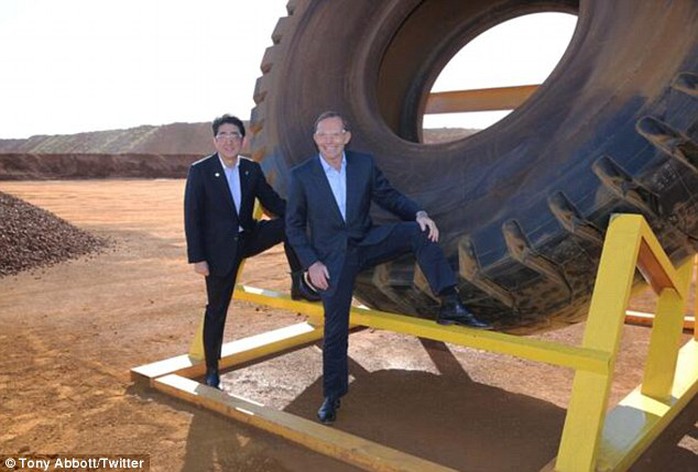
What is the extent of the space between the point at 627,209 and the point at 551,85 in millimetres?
668

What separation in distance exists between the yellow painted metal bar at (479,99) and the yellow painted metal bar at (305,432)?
3.62m

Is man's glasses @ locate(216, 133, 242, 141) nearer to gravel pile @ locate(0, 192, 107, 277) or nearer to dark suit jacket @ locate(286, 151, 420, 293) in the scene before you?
dark suit jacket @ locate(286, 151, 420, 293)

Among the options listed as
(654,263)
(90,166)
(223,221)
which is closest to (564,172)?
(654,263)

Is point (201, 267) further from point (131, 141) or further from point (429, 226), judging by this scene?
point (131, 141)

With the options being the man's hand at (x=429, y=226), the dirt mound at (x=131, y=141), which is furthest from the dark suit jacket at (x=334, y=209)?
the dirt mound at (x=131, y=141)

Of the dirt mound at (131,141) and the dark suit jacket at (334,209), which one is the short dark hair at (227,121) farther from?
the dirt mound at (131,141)

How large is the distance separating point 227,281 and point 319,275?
0.76m

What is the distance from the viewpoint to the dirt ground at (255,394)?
2.55 m

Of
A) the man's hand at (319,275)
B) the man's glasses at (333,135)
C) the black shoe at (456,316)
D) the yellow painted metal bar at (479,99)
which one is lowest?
the black shoe at (456,316)

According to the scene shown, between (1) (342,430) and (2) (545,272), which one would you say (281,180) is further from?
(2) (545,272)

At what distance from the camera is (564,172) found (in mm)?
2264

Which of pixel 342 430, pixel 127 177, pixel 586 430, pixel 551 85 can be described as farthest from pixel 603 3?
pixel 127 177

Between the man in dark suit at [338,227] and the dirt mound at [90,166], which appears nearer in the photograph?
the man in dark suit at [338,227]

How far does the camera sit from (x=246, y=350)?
12.1ft
